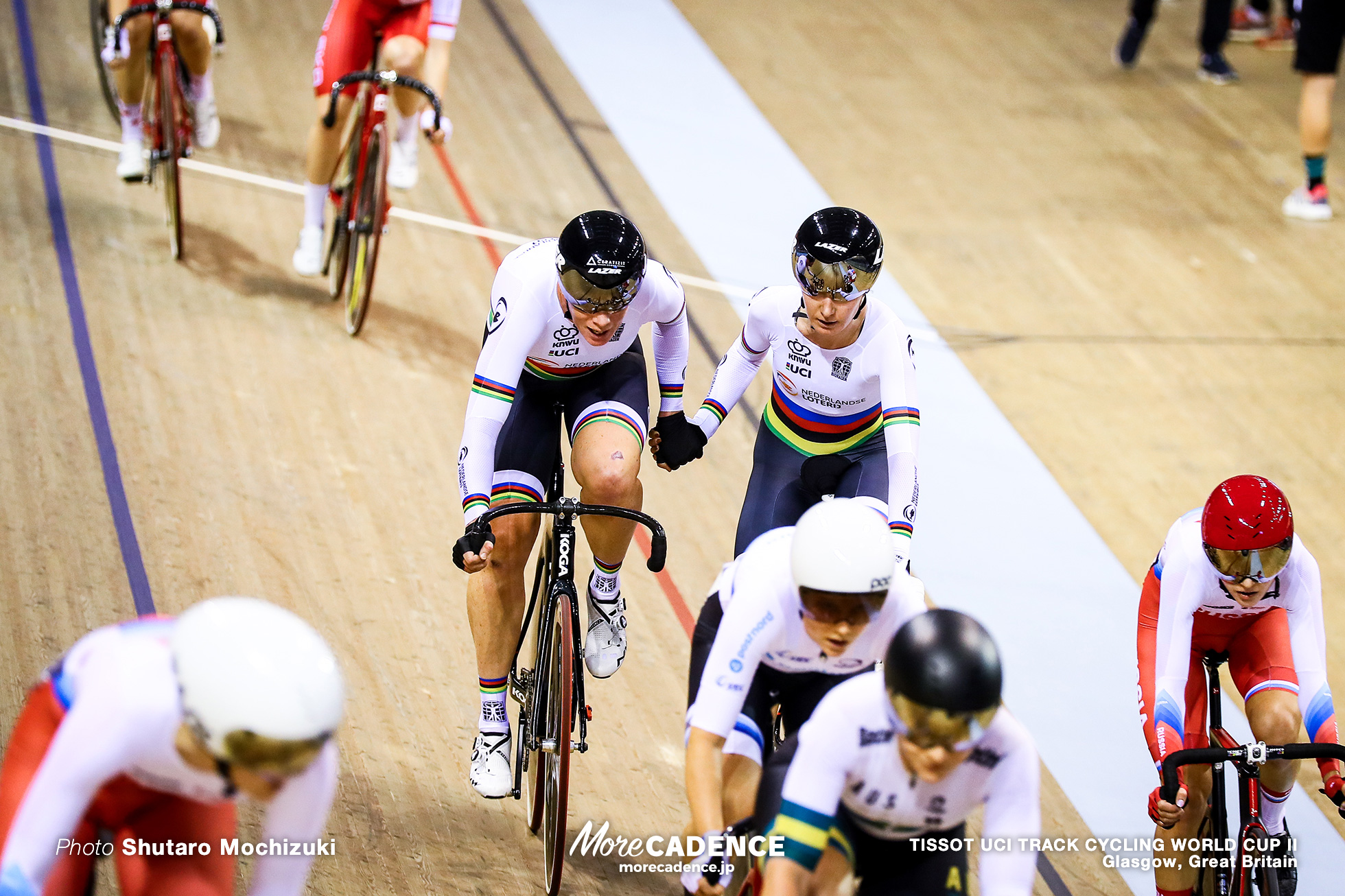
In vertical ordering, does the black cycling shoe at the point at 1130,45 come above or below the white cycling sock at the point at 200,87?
below

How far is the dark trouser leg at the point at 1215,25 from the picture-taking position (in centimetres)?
890

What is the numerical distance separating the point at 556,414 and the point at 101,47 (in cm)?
470

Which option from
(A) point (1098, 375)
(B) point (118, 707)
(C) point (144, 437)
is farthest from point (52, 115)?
(B) point (118, 707)

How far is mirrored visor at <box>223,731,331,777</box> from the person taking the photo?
1.76 meters

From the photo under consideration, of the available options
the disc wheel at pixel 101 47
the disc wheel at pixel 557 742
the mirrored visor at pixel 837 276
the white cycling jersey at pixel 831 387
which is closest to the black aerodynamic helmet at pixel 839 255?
the mirrored visor at pixel 837 276

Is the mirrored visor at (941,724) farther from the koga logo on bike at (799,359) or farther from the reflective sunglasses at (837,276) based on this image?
the koga logo on bike at (799,359)

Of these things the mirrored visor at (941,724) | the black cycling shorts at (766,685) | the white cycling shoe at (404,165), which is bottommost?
the white cycling shoe at (404,165)

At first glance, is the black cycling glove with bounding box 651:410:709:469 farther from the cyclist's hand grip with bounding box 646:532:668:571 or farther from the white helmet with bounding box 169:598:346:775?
the white helmet with bounding box 169:598:346:775

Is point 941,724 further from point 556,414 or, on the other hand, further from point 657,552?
point 556,414

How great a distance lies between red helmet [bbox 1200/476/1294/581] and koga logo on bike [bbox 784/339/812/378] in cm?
102

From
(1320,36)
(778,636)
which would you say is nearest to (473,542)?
(778,636)

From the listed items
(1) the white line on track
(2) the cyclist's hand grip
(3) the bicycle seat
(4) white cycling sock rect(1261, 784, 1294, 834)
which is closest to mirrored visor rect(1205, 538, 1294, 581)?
(4) white cycling sock rect(1261, 784, 1294, 834)

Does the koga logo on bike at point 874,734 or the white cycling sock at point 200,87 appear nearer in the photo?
the koga logo on bike at point 874,734

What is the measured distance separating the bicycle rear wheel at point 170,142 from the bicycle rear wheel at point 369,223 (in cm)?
79
